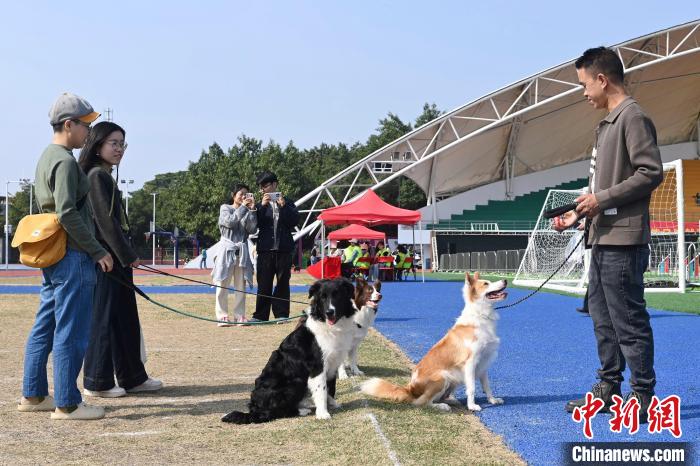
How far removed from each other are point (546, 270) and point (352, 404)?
21.1 m

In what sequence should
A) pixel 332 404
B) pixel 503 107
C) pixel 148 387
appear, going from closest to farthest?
pixel 332 404
pixel 148 387
pixel 503 107

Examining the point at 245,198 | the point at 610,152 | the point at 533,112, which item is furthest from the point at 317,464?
the point at 533,112

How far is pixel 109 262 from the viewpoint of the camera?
4.89 m

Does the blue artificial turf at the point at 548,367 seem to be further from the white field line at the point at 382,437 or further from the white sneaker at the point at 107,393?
the white sneaker at the point at 107,393

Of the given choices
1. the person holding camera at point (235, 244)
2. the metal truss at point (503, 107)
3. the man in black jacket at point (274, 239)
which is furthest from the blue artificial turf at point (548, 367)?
the metal truss at point (503, 107)

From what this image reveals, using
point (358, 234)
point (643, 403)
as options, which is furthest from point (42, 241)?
point (358, 234)

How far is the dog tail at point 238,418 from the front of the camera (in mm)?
4820

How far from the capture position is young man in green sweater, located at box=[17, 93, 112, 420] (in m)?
4.78

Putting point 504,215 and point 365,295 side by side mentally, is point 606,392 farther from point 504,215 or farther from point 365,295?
point 504,215

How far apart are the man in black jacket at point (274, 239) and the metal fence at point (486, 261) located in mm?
27847

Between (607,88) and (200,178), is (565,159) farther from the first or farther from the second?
(607,88)

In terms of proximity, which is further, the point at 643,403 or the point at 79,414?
the point at 79,414

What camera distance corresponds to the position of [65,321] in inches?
189

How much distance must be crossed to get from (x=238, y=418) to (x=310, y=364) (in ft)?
2.00
